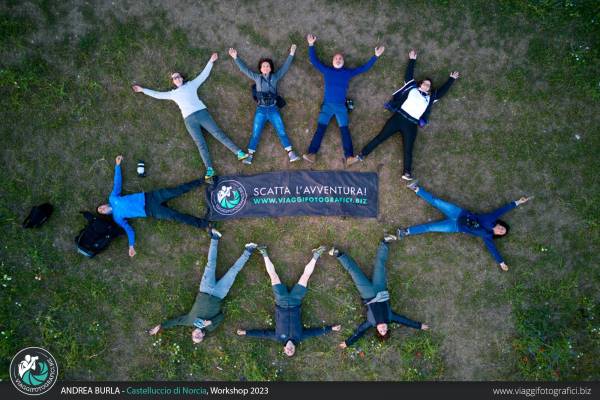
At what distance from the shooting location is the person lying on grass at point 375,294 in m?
8.95

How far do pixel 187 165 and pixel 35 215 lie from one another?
11.8 ft

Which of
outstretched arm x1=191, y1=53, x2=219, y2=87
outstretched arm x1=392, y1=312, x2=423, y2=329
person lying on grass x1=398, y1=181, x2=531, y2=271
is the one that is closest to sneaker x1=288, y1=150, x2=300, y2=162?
outstretched arm x1=191, y1=53, x2=219, y2=87

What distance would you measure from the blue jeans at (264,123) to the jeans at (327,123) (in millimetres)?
607

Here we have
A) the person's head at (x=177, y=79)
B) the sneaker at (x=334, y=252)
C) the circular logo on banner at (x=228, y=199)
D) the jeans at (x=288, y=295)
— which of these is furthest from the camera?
the circular logo on banner at (x=228, y=199)

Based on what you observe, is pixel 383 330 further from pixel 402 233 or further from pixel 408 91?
pixel 408 91

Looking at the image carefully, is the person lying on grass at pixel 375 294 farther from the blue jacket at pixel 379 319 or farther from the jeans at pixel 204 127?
the jeans at pixel 204 127

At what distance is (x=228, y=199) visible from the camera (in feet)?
30.7

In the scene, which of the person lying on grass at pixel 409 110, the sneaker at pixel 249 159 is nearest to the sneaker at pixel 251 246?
the sneaker at pixel 249 159

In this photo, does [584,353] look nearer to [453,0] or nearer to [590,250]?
[590,250]

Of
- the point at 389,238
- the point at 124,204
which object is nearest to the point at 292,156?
the point at 389,238

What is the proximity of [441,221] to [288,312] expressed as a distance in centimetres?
404

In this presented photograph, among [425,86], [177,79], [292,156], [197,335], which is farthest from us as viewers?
[292,156]

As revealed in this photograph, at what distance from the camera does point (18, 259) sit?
9422 mm

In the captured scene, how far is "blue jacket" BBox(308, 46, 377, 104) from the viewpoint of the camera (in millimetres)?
8867
